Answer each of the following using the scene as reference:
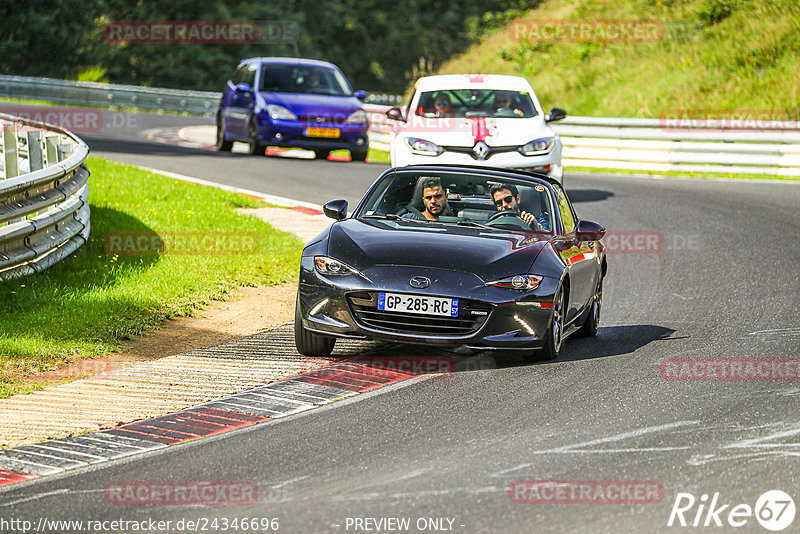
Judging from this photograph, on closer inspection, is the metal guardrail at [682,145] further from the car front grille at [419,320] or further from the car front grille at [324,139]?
the car front grille at [419,320]

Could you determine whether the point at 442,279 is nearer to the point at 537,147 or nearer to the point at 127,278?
the point at 127,278

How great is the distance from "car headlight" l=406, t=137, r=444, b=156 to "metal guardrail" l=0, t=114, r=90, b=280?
4.82m

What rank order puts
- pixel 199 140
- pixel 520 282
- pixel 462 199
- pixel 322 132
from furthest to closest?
pixel 199 140 < pixel 322 132 < pixel 462 199 < pixel 520 282

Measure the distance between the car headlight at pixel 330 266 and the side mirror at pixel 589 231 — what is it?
2136 millimetres

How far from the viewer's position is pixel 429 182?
31.7 feet

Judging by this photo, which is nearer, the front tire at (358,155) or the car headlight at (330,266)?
the car headlight at (330,266)

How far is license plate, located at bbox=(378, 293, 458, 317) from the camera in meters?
8.17

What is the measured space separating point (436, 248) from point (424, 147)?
8285 millimetres

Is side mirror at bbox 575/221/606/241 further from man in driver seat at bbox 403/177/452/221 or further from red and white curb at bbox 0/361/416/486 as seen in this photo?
red and white curb at bbox 0/361/416/486

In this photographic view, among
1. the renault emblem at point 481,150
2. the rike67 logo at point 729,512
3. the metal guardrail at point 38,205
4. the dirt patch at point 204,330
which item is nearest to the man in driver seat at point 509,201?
the dirt patch at point 204,330

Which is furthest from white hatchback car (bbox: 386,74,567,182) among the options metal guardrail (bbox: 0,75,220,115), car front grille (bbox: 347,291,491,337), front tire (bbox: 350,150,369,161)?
metal guardrail (bbox: 0,75,220,115)

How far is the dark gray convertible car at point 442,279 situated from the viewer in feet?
26.9

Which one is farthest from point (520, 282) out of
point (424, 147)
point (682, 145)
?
point (682, 145)

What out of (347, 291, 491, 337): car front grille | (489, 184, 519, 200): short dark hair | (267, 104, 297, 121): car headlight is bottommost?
(267, 104, 297, 121): car headlight
